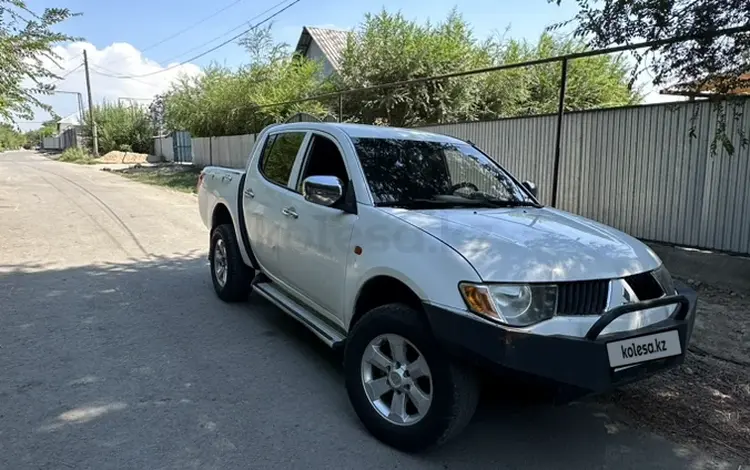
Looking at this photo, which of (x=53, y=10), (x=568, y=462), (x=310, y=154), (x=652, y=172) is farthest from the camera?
(x=53, y=10)

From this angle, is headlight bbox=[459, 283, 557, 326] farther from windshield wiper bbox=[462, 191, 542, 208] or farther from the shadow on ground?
windshield wiper bbox=[462, 191, 542, 208]

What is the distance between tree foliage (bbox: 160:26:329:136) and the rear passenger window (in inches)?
412

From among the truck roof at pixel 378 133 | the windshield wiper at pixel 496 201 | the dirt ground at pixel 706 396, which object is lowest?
the dirt ground at pixel 706 396

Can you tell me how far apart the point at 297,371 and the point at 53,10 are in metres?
10.2

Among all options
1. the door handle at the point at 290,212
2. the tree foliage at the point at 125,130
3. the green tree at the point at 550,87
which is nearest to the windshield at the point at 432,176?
the door handle at the point at 290,212

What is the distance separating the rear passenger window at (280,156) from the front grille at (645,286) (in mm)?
2724

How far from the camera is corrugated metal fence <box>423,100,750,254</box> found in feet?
18.4

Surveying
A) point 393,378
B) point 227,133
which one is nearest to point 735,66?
point 393,378

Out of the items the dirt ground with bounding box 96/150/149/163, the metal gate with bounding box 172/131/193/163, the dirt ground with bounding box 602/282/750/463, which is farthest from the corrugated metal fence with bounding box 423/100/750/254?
the dirt ground with bounding box 96/150/149/163

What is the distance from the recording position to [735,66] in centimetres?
414

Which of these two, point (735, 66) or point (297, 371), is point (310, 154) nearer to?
point (297, 371)

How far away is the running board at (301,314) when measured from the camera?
138 inches

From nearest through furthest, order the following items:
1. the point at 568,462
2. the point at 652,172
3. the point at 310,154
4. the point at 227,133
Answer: the point at 568,462, the point at 310,154, the point at 652,172, the point at 227,133

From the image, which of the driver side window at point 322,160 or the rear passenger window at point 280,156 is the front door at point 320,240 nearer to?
the driver side window at point 322,160
